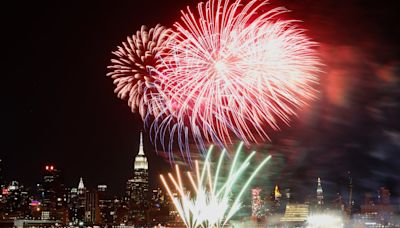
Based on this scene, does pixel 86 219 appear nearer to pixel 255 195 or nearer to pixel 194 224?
pixel 255 195

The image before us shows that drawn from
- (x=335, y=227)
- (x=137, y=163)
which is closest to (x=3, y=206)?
(x=137, y=163)

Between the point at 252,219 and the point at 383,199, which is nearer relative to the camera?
the point at 383,199

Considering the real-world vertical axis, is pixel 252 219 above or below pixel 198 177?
below

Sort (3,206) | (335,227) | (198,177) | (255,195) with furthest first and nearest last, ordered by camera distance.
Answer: (3,206), (255,195), (335,227), (198,177)

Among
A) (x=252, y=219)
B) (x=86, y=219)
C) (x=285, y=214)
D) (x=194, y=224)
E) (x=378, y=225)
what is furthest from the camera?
(x=86, y=219)

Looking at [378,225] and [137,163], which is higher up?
[137,163]

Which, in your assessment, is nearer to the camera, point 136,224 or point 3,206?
point 136,224

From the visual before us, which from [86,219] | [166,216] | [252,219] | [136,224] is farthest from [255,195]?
[86,219]

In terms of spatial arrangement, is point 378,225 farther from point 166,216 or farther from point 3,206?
point 3,206

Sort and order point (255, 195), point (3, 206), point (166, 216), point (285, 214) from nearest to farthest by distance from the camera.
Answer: point (255, 195)
point (285, 214)
point (166, 216)
point (3, 206)
